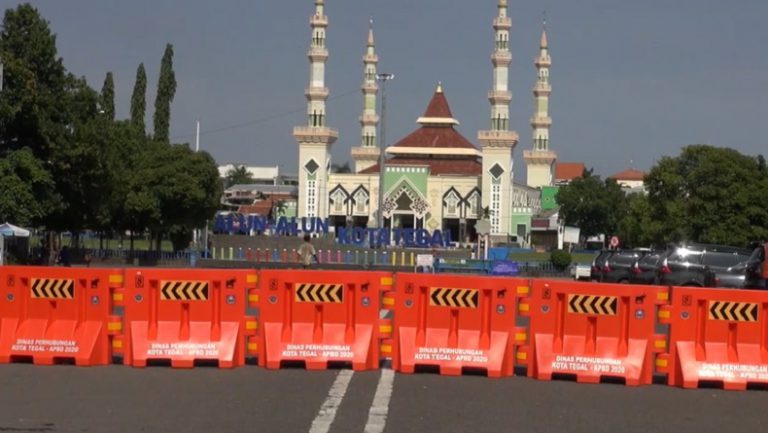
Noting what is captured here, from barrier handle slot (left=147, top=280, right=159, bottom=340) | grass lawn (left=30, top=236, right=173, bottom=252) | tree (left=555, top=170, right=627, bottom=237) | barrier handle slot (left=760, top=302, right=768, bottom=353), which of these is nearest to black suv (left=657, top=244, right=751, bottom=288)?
barrier handle slot (left=760, top=302, right=768, bottom=353)

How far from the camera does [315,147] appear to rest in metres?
118

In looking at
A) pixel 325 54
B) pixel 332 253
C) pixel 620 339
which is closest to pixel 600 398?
pixel 620 339

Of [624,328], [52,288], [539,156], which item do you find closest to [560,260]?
[624,328]

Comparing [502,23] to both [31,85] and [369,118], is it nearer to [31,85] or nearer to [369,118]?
[369,118]

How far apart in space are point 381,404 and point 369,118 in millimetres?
115363

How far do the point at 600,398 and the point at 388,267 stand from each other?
47.6m

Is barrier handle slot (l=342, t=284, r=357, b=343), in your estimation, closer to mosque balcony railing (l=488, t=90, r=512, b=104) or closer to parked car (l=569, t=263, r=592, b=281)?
parked car (l=569, t=263, r=592, b=281)

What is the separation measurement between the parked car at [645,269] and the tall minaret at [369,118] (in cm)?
8938

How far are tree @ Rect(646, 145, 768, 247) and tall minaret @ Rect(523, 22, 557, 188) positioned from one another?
62.2 metres

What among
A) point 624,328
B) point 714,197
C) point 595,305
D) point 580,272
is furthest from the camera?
point 714,197

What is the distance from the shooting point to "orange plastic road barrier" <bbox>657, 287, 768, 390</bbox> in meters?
13.3

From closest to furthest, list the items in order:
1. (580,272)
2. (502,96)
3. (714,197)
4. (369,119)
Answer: (580,272) → (714,197) → (502,96) → (369,119)

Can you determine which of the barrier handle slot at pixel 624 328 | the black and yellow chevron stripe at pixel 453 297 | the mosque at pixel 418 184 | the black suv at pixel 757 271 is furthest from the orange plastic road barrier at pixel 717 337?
the mosque at pixel 418 184

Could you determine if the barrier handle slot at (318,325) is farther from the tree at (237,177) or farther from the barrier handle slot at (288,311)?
the tree at (237,177)
